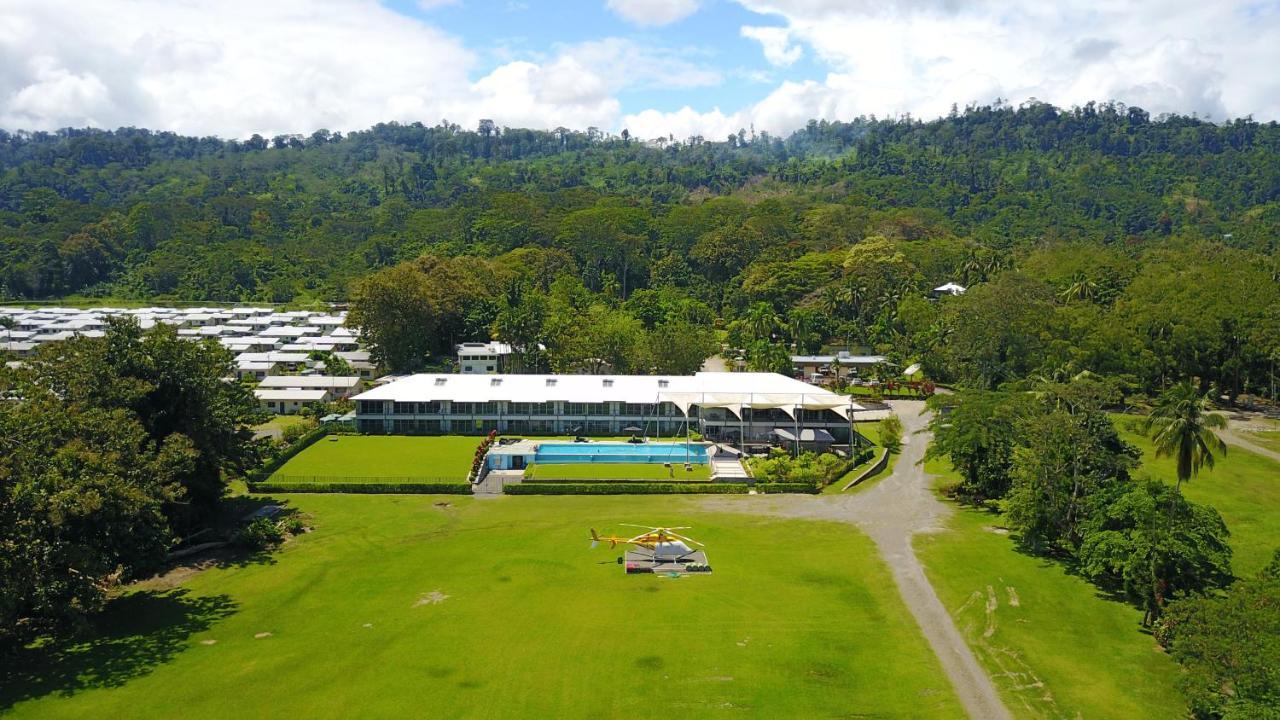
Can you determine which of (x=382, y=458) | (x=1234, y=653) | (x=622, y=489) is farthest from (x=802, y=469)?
(x=1234, y=653)

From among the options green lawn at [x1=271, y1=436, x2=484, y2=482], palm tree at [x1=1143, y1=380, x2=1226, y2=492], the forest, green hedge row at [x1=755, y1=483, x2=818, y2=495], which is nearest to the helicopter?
green hedge row at [x1=755, y1=483, x2=818, y2=495]

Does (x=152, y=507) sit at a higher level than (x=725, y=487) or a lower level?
higher

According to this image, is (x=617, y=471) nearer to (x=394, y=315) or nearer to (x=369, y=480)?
(x=369, y=480)

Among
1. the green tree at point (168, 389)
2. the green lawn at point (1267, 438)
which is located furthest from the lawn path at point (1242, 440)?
the green tree at point (168, 389)

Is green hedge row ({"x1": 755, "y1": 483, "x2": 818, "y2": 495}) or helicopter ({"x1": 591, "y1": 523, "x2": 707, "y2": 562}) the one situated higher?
green hedge row ({"x1": 755, "y1": 483, "x2": 818, "y2": 495})

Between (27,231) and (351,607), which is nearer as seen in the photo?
(351,607)

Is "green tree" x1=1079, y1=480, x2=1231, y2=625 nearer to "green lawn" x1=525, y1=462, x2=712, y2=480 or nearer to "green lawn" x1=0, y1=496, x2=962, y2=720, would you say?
"green lawn" x1=0, y1=496, x2=962, y2=720

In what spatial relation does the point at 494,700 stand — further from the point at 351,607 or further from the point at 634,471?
the point at 634,471

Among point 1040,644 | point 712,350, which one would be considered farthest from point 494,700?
point 712,350
